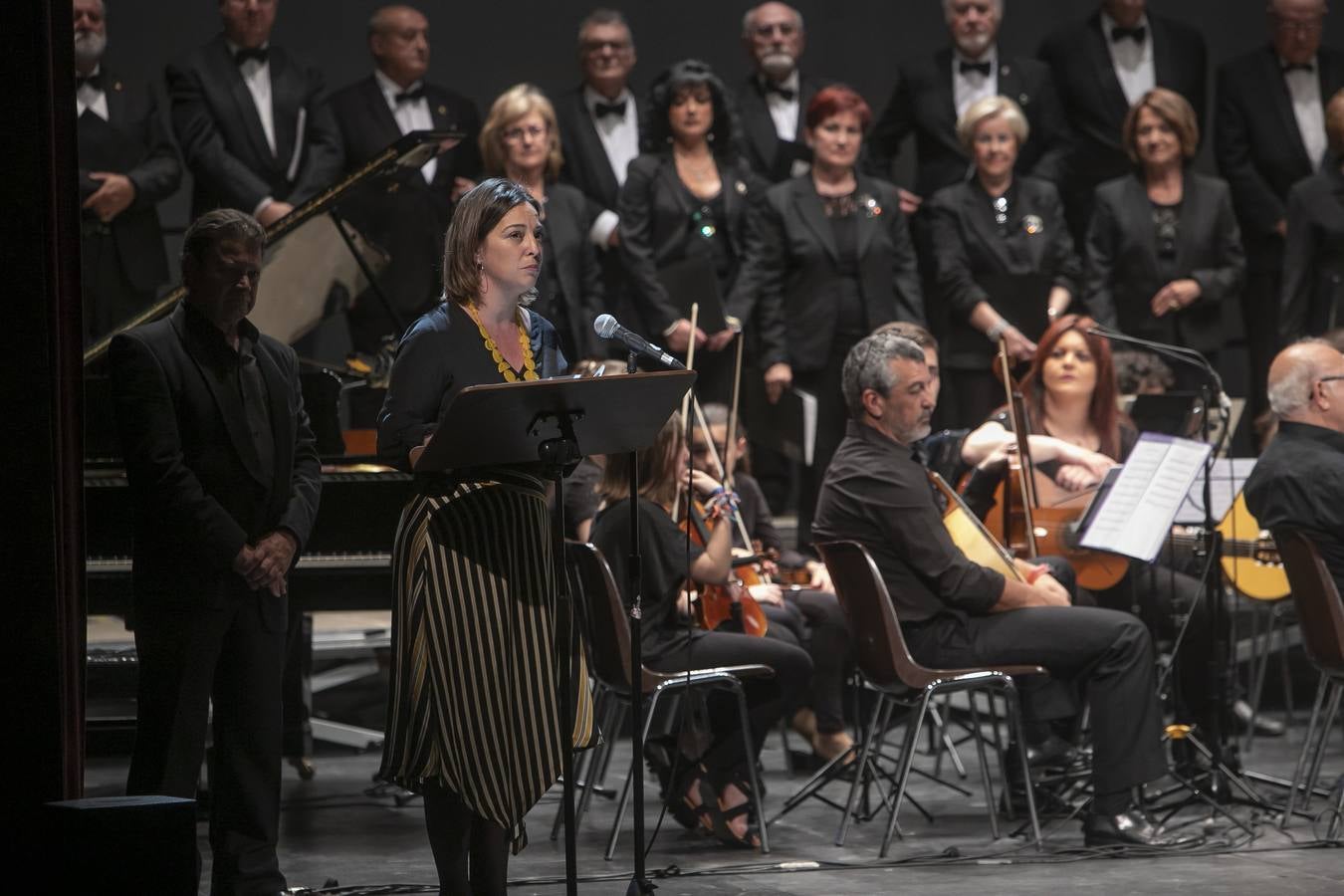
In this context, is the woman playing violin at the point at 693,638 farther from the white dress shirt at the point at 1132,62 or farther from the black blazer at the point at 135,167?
the white dress shirt at the point at 1132,62

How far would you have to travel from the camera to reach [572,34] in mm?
8328

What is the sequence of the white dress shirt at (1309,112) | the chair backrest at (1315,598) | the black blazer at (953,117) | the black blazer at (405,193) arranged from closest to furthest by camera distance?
the chair backrest at (1315,598)
the black blazer at (405,193)
the black blazer at (953,117)
the white dress shirt at (1309,112)

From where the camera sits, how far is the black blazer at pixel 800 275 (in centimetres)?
676

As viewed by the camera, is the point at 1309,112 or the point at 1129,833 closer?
the point at 1129,833

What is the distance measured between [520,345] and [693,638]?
1482 millimetres

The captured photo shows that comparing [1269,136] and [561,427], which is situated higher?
[1269,136]

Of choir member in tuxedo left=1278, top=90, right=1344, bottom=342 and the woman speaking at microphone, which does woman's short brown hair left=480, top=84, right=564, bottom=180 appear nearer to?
choir member in tuxedo left=1278, top=90, right=1344, bottom=342

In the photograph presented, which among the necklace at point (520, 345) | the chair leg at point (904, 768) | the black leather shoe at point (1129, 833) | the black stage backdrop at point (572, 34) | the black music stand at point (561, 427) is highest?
the black stage backdrop at point (572, 34)

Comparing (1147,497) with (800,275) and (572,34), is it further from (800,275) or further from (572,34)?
(572,34)

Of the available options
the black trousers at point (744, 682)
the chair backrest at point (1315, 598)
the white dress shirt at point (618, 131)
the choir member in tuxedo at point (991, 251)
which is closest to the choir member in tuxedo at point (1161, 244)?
the choir member in tuxedo at point (991, 251)

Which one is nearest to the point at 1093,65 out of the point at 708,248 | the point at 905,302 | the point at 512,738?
the point at 905,302

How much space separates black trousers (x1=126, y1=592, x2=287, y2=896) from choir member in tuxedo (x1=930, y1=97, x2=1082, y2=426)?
144 inches

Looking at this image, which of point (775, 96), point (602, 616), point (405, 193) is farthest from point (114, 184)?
point (602, 616)

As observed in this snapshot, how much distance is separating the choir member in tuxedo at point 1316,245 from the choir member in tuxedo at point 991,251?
2.83ft
